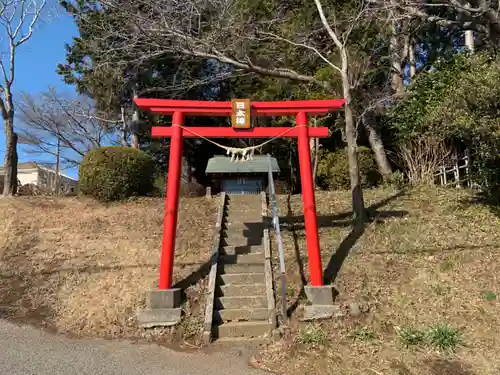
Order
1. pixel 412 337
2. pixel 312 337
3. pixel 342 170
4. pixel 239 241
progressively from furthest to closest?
pixel 342 170 < pixel 239 241 < pixel 312 337 < pixel 412 337

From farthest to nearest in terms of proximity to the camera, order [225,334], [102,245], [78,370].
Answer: [102,245]
[225,334]
[78,370]

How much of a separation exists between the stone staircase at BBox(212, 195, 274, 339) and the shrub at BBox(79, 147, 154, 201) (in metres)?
3.32

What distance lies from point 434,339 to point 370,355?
37.1 inches

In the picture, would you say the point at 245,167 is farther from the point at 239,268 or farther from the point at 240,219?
the point at 239,268

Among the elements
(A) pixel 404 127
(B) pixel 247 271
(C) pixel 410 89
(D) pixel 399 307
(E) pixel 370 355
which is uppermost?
(C) pixel 410 89

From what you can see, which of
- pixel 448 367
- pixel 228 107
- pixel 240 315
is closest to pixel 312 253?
pixel 240 315

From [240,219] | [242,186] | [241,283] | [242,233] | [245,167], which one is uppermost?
[245,167]

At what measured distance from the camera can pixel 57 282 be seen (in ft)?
24.6

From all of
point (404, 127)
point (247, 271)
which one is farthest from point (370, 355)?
Answer: point (404, 127)

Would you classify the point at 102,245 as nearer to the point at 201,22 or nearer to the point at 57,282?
the point at 57,282

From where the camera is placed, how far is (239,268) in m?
7.68

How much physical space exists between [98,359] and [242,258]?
3483 millimetres

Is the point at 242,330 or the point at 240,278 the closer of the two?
the point at 242,330

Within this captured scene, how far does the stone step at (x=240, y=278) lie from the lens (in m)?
7.32
